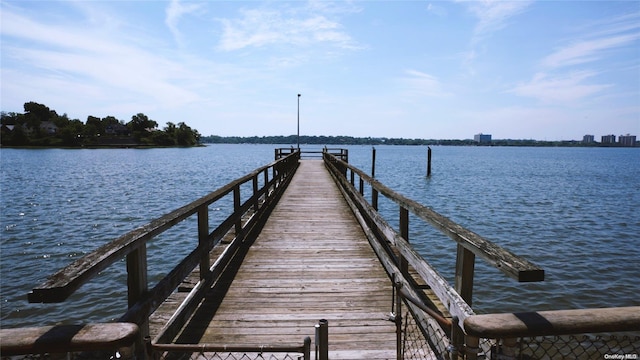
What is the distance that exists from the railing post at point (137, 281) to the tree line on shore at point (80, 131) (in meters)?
141

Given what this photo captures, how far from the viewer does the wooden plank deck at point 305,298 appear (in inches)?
143

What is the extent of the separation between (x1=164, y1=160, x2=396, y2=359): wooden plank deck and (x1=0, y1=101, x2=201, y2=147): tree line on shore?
455 feet

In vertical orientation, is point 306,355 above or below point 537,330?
below

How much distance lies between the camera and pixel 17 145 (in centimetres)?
12019

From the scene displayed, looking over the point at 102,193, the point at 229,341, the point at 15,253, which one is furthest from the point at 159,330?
the point at 102,193

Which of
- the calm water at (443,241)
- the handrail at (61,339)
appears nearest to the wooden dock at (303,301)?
the handrail at (61,339)

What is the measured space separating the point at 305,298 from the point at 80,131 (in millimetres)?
150888

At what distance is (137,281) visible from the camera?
9.39 ft

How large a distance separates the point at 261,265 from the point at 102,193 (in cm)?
2420

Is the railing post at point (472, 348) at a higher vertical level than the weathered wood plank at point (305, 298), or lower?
higher

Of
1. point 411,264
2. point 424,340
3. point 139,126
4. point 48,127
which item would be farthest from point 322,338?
point 139,126

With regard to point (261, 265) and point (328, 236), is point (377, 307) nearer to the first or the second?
point (261, 265)

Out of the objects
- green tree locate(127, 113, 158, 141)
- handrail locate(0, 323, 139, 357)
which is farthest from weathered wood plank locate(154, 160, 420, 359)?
green tree locate(127, 113, 158, 141)

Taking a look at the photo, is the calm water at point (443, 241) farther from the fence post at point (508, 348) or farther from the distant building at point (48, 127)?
the distant building at point (48, 127)
